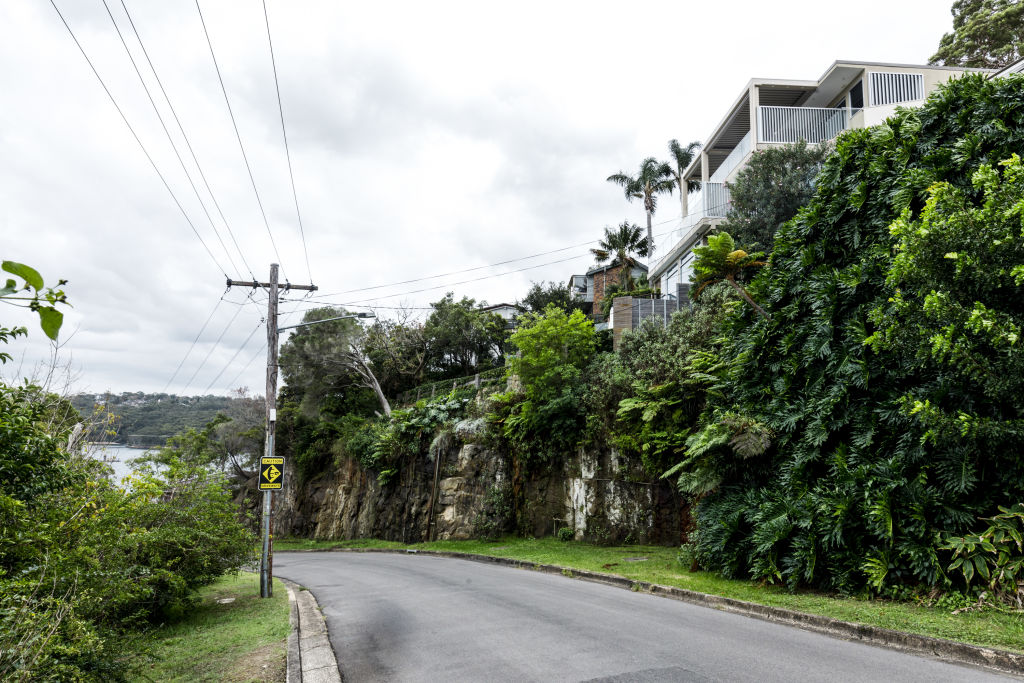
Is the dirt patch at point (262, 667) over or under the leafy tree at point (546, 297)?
under

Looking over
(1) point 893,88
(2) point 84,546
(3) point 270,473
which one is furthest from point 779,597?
(1) point 893,88

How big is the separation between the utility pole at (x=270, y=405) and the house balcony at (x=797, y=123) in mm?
A: 18158

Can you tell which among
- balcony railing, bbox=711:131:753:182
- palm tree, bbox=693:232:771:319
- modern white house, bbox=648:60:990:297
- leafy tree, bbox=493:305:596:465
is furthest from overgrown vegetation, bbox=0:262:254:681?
balcony railing, bbox=711:131:753:182

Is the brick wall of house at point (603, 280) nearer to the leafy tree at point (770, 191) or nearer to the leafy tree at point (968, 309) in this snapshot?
the leafy tree at point (770, 191)

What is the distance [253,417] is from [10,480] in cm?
3958

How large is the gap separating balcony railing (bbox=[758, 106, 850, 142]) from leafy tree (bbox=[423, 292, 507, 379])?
Result: 19543 millimetres

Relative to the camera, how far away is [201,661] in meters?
7.45

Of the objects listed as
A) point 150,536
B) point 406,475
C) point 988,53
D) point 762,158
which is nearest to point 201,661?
point 150,536

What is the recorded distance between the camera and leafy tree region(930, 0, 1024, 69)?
28984mm

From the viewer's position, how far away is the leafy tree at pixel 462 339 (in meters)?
38.1

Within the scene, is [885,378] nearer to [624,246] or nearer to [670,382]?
[670,382]

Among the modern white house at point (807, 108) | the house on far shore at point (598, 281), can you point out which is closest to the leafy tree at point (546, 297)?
the house on far shore at point (598, 281)

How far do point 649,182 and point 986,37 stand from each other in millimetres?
21678

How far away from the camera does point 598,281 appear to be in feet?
156
